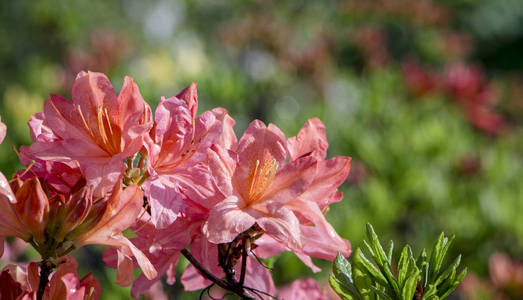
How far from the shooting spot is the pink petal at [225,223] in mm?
465

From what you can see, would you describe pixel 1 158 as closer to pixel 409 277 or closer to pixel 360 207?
pixel 360 207

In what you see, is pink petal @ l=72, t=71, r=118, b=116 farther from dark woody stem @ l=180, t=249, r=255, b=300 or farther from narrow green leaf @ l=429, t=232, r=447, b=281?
narrow green leaf @ l=429, t=232, r=447, b=281

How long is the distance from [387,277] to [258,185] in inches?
5.7

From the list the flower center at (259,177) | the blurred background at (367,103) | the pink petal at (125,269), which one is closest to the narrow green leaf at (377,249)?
A: the flower center at (259,177)

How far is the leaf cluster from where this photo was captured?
498 millimetres

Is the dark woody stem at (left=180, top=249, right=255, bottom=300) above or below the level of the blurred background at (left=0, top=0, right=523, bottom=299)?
above

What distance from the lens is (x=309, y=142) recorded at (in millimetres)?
540

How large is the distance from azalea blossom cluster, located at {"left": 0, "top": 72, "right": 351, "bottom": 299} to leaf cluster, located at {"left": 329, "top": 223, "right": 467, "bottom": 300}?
4 cm

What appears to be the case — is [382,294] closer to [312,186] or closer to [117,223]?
[312,186]

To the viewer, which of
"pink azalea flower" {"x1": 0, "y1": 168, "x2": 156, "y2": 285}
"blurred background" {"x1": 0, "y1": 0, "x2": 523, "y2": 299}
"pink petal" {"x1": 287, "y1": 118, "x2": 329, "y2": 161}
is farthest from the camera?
"blurred background" {"x1": 0, "y1": 0, "x2": 523, "y2": 299}

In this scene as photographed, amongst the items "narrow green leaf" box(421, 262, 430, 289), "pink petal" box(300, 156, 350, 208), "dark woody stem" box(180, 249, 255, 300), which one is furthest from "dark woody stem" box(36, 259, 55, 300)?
"narrow green leaf" box(421, 262, 430, 289)

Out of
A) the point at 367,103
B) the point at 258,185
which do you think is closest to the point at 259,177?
the point at 258,185

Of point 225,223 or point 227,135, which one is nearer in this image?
point 225,223

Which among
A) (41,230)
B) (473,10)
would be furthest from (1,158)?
(473,10)
